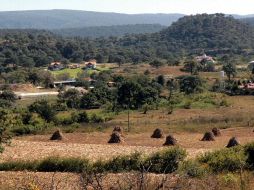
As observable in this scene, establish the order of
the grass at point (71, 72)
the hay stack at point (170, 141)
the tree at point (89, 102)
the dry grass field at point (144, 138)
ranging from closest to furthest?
the dry grass field at point (144, 138), the hay stack at point (170, 141), the tree at point (89, 102), the grass at point (71, 72)

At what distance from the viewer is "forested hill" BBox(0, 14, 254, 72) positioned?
10756 cm

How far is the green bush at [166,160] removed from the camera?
56.8ft

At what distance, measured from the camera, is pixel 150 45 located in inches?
5650

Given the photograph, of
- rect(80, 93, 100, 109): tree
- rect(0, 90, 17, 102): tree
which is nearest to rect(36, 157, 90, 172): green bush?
rect(80, 93, 100, 109): tree

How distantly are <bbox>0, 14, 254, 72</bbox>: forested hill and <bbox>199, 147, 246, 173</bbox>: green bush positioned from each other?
76.2m

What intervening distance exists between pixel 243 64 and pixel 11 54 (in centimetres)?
4675

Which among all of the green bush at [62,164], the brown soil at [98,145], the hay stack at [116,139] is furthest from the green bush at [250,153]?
the hay stack at [116,139]

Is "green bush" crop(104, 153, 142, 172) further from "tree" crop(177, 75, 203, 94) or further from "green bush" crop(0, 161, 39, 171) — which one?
"tree" crop(177, 75, 203, 94)

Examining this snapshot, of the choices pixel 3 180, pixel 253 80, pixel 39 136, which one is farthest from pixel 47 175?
pixel 253 80

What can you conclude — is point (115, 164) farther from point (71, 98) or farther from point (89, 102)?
point (71, 98)

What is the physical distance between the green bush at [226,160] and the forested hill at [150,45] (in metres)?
76.2

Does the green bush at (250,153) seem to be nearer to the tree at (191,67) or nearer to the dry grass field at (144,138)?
the dry grass field at (144,138)

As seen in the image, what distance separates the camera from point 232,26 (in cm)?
14288

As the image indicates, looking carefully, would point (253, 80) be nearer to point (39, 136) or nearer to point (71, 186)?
point (39, 136)
